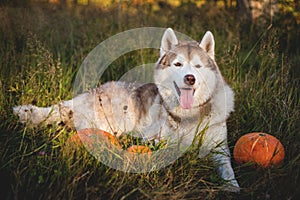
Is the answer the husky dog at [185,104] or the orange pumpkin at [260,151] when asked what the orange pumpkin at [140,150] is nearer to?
the husky dog at [185,104]

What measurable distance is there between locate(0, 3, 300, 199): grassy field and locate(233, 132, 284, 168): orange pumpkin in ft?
0.27

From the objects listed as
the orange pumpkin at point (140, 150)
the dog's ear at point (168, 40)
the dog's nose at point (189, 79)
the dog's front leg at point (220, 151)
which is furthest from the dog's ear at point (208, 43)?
the orange pumpkin at point (140, 150)

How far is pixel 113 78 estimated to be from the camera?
454 cm

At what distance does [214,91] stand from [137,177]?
1161 mm

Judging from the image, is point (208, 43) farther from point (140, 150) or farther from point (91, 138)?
point (91, 138)

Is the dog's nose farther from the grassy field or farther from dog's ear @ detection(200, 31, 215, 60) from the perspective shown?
the grassy field

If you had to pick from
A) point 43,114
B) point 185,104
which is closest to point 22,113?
point 43,114

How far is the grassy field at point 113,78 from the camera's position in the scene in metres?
2.30

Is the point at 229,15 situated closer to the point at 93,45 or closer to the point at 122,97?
the point at 93,45

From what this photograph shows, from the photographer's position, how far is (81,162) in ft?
8.18

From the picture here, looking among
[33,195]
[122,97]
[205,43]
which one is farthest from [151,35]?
[33,195]

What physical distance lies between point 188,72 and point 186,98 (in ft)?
0.86

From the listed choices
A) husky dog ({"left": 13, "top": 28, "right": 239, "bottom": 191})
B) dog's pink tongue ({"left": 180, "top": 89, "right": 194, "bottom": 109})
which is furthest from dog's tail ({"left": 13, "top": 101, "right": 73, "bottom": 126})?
dog's pink tongue ({"left": 180, "top": 89, "right": 194, "bottom": 109})

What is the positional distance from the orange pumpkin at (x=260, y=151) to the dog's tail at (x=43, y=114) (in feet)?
5.22
